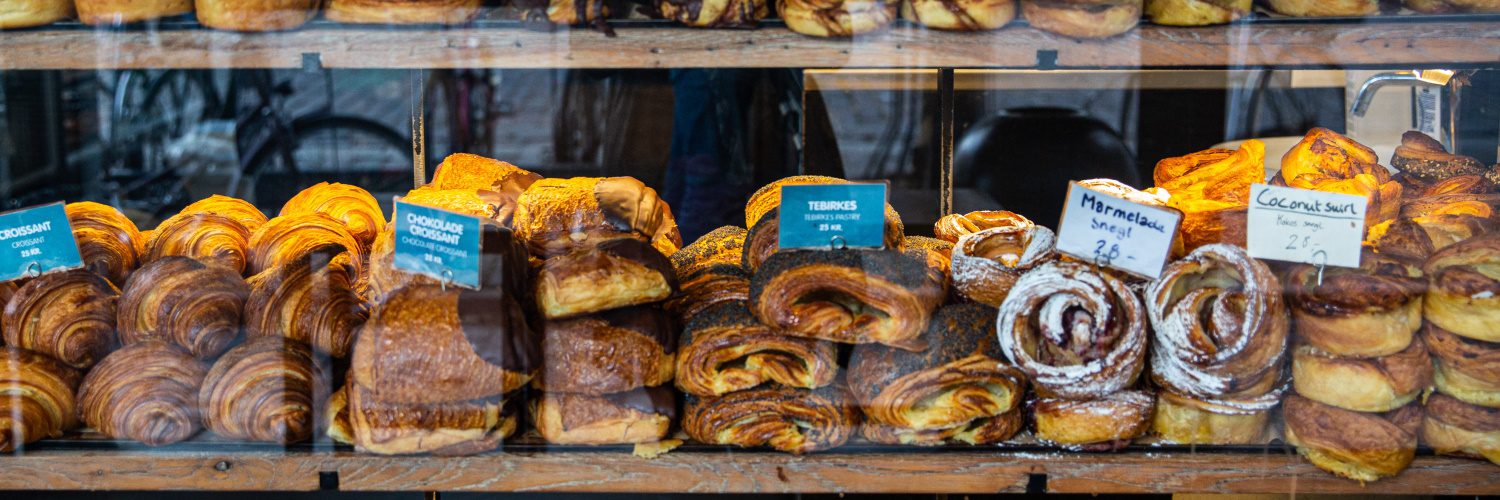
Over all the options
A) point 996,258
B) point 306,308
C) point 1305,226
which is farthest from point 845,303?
point 306,308

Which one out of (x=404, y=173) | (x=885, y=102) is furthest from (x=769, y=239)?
(x=404, y=173)

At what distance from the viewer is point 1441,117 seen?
2.75 m

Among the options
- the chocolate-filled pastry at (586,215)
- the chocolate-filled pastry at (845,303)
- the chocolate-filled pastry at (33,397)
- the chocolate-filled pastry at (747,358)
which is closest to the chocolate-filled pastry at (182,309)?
the chocolate-filled pastry at (33,397)

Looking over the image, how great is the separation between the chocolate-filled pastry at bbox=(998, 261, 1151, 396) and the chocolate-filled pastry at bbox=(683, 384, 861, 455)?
312 mm

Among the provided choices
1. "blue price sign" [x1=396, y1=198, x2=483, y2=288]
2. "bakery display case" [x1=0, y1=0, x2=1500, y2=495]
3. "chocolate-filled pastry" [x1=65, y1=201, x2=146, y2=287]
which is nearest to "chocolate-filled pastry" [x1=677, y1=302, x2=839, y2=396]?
"bakery display case" [x1=0, y1=0, x2=1500, y2=495]

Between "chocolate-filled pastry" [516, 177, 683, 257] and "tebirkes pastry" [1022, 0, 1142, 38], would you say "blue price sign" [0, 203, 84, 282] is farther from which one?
"tebirkes pastry" [1022, 0, 1142, 38]

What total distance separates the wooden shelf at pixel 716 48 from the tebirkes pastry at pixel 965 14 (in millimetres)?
14

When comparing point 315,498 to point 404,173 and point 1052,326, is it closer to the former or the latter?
point 1052,326

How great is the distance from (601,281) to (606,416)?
238 millimetres

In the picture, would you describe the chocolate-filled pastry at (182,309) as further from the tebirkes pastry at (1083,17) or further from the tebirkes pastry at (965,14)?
the tebirkes pastry at (1083,17)

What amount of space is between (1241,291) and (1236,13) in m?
0.47

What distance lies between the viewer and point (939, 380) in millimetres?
1842

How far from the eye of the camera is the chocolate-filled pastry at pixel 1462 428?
1855 millimetres

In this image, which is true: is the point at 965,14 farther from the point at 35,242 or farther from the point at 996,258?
the point at 35,242
